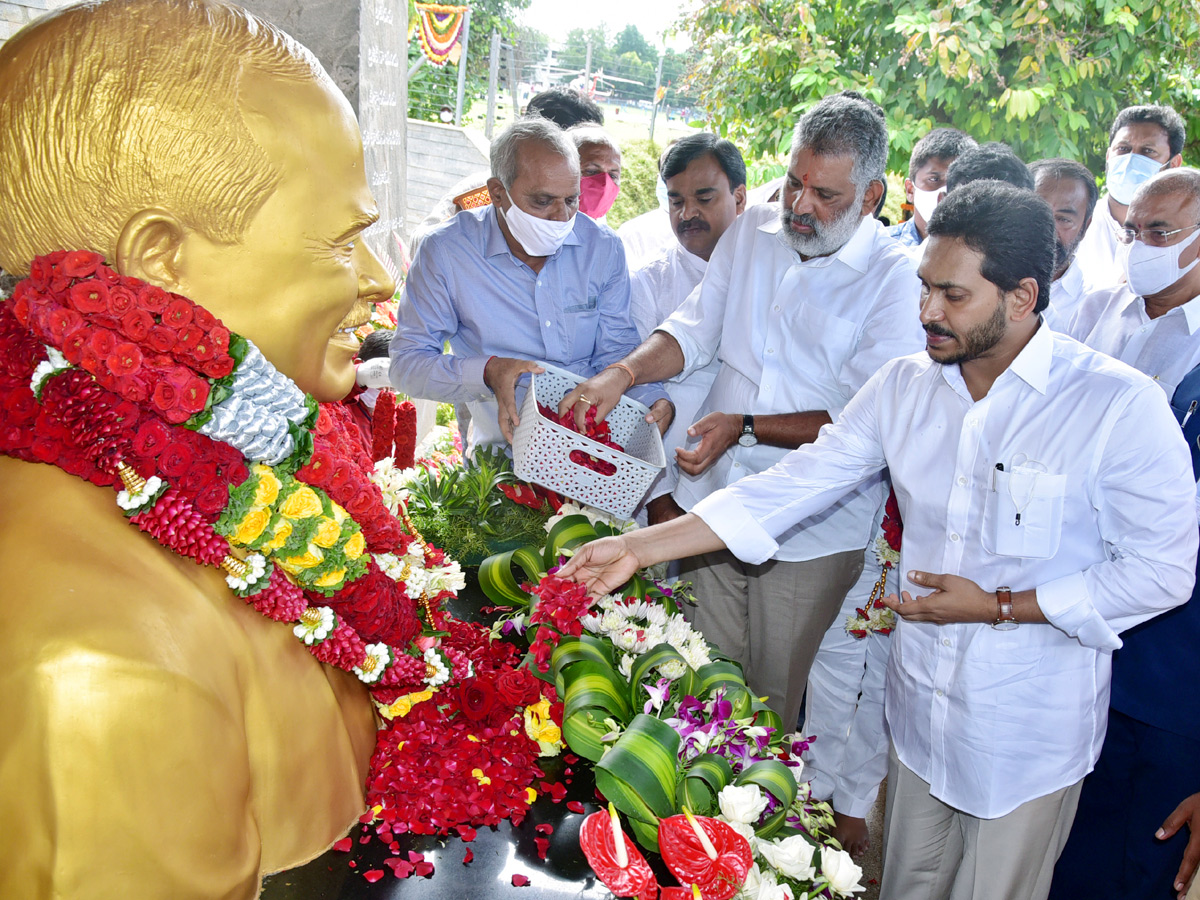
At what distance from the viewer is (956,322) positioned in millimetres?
2521

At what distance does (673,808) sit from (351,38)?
4090 mm

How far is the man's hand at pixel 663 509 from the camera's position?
13.3 ft

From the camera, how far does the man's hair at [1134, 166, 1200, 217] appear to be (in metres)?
3.59

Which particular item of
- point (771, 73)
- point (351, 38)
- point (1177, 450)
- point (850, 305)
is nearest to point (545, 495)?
point (850, 305)

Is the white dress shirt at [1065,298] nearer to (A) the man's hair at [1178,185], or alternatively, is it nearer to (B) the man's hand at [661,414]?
(A) the man's hair at [1178,185]

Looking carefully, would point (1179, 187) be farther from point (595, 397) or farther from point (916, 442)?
point (595, 397)

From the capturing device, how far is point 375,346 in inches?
180

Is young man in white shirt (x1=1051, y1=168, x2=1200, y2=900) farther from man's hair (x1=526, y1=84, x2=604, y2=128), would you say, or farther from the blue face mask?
man's hair (x1=526, y1=84, x2=604, y2=128)

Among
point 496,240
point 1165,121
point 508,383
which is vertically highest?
point 1165,121

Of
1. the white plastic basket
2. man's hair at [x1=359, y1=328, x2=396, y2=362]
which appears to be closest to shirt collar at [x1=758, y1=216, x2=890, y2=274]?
the white plastic basket

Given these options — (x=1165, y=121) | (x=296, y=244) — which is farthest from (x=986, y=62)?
(x=296, y=244)

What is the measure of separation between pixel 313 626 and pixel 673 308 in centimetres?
324

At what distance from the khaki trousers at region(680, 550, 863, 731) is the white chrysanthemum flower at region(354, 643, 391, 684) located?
6.75 ft

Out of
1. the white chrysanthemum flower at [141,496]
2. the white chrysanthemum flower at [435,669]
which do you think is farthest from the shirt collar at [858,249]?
the white chrysanthemum flower at [141,496]
